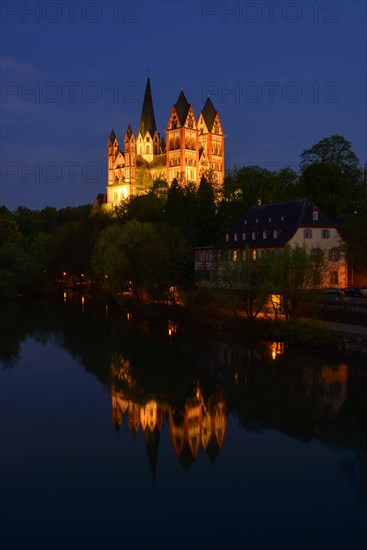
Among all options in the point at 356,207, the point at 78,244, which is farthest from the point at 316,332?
the point at 78,244

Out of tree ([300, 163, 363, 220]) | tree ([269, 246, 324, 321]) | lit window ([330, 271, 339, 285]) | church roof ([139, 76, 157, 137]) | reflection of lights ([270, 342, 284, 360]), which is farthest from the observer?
church roof ([139, 76, 157, 137])

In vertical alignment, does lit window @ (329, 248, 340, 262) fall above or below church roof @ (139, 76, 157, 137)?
below

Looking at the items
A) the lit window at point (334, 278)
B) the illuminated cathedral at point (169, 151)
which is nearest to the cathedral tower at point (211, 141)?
the illuminated cathedral at point (169, 151)

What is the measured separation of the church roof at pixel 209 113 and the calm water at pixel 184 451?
4410 inches

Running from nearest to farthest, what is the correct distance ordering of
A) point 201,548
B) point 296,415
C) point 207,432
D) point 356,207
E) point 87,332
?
1. point 201,548
2. point 207,432
3. point 296,415
4. point 87,332
5. point 356,207

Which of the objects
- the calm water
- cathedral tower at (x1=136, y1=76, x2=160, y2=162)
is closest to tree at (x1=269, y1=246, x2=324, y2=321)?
the calm water

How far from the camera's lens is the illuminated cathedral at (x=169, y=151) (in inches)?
5162

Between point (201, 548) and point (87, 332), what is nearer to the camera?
point (201, 548)

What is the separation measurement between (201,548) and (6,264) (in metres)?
65.4

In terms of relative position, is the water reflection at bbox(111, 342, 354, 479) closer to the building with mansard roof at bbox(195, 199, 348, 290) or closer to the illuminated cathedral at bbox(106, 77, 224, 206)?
the building with mansard roof at bbox(195, 199, 348, 290)

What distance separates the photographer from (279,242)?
5094 centimetres

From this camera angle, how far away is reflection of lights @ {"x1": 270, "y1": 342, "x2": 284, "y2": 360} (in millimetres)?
32700

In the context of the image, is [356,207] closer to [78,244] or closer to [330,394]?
[78,244]

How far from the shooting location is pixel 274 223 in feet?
176
